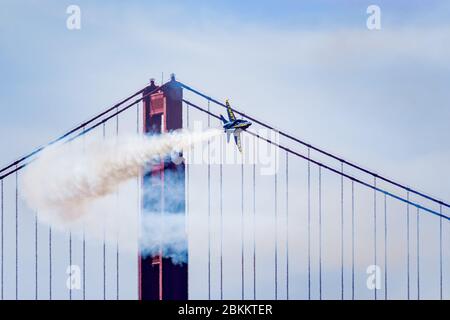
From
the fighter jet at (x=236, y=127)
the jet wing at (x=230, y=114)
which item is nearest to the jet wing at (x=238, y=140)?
the fighter jet at (x=236, y=127)

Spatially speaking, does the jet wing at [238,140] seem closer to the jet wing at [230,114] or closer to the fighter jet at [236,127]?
the fighter jet at [236,127]

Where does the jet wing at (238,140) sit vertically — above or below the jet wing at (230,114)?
below

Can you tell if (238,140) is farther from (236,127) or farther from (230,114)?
(230,114)

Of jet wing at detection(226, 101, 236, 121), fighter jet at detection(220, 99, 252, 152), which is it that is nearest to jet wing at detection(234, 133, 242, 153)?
fighter jet at detection(220, 99, 252, 152)

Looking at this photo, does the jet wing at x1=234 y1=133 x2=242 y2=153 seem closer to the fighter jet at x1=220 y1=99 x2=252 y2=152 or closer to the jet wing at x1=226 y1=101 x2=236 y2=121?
the fighter jet at x1=220 y1=99 x2=252 y2=152

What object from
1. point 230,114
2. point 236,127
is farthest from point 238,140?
point 230,114
